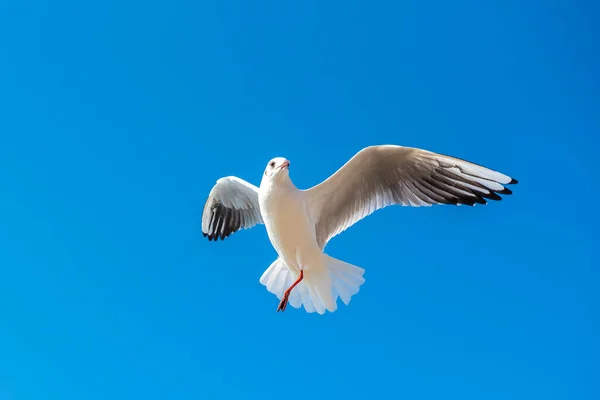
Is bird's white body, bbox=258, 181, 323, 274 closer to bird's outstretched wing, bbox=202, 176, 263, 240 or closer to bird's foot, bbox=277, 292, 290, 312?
bird's foot, bbox=277, 292, 290, 312

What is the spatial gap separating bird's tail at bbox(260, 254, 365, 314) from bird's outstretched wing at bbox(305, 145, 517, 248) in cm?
43

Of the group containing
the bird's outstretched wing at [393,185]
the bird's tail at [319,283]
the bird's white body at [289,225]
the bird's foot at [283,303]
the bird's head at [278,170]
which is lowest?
the bird's foot at [283,303]

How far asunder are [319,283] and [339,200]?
0.72 m

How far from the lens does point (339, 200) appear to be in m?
5.28

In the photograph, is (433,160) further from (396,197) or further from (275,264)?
(275,264)

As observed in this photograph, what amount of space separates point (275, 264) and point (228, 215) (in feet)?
3.71

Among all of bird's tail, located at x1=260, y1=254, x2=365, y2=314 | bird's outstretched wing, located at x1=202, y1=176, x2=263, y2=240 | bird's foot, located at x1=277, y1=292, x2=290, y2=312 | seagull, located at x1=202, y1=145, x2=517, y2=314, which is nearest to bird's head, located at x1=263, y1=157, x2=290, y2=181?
seagull, located at x1=202, y1=145, x2=517, y2=314

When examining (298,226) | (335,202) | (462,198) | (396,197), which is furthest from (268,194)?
(462,198)

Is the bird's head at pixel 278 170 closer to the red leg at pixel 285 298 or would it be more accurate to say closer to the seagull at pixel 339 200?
the seagull at pixel 339 200

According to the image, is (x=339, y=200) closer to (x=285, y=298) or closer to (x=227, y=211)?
(x=285, y=298)

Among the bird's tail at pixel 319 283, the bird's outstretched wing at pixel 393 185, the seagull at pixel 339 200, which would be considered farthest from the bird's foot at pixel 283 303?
the bird's outstretched wing at pixel 393 185

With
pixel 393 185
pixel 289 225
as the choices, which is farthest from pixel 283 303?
pixel 393 185

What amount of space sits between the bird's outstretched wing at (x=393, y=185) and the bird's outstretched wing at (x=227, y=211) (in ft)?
3.12

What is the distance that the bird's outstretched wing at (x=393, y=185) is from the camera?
4809mm
